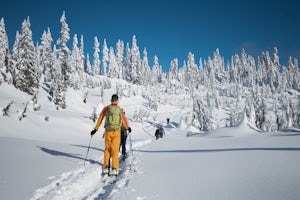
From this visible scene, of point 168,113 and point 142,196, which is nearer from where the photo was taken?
point 142,196

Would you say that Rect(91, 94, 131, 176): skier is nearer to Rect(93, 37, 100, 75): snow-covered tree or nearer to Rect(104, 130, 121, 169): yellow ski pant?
Rect(104, 130, 121, 169): yellow ski pant

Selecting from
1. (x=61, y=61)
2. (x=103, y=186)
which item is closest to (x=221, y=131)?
(x=103, y=186)

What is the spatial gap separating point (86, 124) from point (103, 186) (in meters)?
17.5

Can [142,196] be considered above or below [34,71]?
below

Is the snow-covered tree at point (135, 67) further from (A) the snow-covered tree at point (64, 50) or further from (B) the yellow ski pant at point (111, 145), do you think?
(B) the yellow ski pant at point (111, 145)

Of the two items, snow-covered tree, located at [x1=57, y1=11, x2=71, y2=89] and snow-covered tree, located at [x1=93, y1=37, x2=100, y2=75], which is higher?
snow-covered tree, located at [x1=93, y1=37, x2=100, y2=75]

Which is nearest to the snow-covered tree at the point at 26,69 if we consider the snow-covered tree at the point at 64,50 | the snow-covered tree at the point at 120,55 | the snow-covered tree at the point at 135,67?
the snow-covered tree at the point at 64,50

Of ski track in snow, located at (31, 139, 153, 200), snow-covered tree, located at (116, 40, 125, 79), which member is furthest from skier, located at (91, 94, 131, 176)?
snow-covered tree, located at (116, 40, 125, 79)

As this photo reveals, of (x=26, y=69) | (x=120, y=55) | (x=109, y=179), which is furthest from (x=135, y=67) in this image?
(x=109, y=179)

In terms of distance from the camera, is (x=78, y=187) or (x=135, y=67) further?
(x=135, y=67)

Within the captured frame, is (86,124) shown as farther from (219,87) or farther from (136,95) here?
(219,87)

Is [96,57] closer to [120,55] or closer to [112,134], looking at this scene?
[120,55]

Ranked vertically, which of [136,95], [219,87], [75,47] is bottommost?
[136,95]

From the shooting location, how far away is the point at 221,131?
1747 cm
